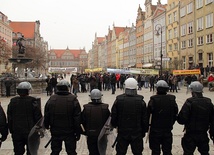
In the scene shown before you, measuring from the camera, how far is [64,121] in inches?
219

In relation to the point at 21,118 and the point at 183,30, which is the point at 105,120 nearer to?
the point at 21,118

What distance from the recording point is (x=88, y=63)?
160 metres

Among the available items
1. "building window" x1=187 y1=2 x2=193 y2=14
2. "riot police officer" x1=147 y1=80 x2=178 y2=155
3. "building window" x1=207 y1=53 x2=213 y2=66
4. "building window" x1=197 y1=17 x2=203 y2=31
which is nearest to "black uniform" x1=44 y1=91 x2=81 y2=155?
"riot police officer" x1=147 y1=80 x2=178 y2=155

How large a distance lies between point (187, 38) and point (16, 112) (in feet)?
140

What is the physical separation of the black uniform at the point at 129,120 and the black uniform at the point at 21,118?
1591 mm

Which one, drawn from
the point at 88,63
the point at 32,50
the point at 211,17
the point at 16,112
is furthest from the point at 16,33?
the point at 16,112

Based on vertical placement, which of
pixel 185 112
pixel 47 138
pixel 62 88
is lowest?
pixel 47 138

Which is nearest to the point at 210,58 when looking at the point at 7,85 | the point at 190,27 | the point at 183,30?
the point at 190,27

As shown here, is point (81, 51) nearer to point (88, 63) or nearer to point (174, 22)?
point (88, 63)

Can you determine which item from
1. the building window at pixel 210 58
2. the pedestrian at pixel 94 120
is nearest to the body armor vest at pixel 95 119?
the pedestrian at pixel 94 120

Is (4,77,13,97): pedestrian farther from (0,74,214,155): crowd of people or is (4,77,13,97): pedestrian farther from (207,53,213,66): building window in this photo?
(207,53,213,66): building window

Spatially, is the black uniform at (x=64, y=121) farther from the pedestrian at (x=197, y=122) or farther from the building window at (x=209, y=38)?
the building window at (x=209, y=38)

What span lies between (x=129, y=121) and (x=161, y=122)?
729 millimetres

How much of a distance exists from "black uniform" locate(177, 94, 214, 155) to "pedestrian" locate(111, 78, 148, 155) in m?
0.87
